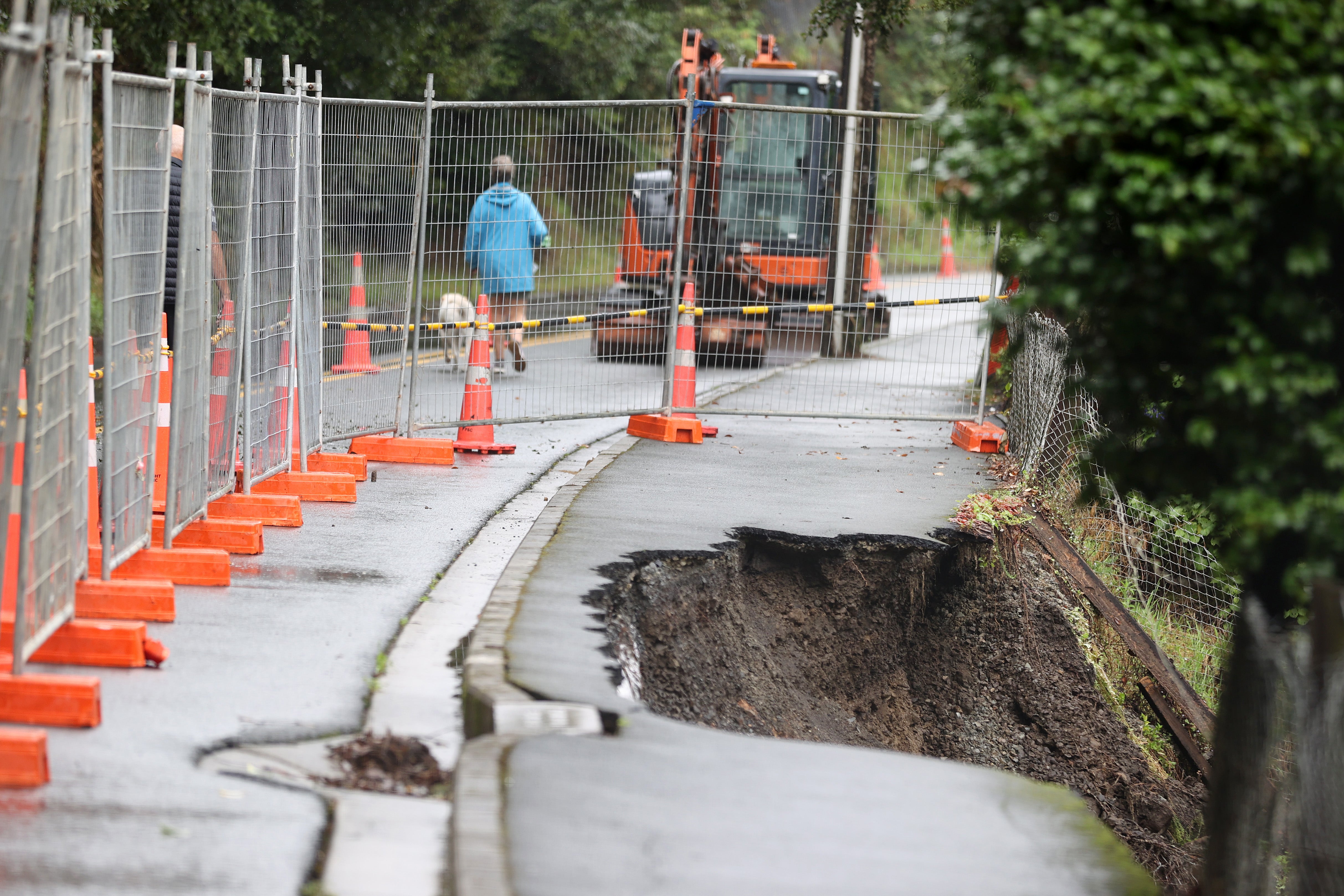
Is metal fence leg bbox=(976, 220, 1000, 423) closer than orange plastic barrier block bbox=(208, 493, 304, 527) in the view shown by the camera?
No

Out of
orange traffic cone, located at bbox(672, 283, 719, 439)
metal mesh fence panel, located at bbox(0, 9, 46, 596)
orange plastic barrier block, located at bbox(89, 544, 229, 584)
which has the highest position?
metal mesh fence panel, located at bbox(0, 9, 46, 596)

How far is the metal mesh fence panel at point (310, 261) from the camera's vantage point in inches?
331

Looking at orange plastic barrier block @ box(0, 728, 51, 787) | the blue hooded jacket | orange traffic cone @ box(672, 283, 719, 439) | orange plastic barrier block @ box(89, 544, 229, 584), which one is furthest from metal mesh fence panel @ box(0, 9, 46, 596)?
orange traffic cone @ box(672, 283, 719, 439)

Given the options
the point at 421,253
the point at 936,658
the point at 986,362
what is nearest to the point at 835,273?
the point at 986,362

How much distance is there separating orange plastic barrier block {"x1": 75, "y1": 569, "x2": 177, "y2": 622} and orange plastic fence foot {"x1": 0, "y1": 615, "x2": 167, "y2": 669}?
18.0 inches

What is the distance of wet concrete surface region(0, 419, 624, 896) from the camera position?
3.79 meters

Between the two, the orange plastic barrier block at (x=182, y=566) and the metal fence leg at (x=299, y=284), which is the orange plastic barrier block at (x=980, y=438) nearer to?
the metal fence leg at (x=299, y=284)

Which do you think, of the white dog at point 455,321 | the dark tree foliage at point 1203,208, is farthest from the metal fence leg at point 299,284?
the dark tree foliage at point 1203,208

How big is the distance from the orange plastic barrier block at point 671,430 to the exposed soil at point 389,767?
6409 millimetres

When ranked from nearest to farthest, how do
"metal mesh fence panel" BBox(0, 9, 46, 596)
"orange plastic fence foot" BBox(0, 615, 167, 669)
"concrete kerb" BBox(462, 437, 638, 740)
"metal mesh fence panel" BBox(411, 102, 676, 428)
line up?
"metal mesh fence panel" BBox(0, 9, 46, 596) → "concrete kerb" BBox(462, 437, 638, 740) → "orange plastic fence foot" BBox(0, 615, 167, 669) → "metal mesh fence panel" BBox(411, 102, 676, 428)

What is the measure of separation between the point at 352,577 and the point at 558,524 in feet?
4.62

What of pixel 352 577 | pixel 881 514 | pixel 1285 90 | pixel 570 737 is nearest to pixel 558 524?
pixel 352 577

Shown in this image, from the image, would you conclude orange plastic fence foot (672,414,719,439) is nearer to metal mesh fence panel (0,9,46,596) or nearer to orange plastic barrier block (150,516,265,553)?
orange plastic barrier block (150,516,265,553)

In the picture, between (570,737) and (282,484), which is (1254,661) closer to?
(570,737)
